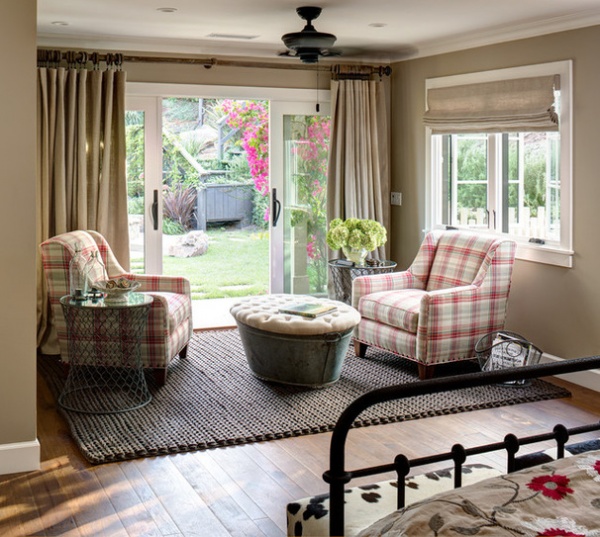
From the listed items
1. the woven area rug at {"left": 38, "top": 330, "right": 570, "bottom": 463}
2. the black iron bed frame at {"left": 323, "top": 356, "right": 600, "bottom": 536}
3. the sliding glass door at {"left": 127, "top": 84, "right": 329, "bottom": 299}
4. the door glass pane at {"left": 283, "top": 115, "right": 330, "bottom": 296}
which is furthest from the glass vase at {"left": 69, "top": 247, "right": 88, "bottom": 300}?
the black iron bed frame at {"left": 323, "top": 356, "right": 600, "bottom": 536}

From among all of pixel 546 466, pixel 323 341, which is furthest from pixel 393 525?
pixel 323 341

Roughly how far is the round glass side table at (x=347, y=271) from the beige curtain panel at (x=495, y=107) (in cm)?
121

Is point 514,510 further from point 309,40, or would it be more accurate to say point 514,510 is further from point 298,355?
point 309,40

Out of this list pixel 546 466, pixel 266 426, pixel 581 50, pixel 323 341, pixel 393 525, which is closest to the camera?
pixel 393 525

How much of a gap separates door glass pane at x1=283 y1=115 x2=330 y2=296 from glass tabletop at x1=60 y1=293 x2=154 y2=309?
102 inches

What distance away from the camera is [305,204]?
24.4 ft

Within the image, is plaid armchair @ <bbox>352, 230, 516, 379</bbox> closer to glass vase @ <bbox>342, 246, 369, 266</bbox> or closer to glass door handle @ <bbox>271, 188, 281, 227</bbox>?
glass vase @ <bbox>342, 246, 369, 266</bbox>

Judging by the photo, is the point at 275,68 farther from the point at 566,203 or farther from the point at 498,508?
the point at 498,508

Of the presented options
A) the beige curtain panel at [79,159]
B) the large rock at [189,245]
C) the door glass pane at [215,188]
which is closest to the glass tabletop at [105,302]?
the beige curtain panel at [79,159]

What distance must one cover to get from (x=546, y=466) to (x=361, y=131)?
553 centimetres

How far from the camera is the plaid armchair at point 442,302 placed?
5.41m

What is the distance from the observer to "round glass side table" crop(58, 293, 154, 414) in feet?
16.3

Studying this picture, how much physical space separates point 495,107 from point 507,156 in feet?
1.22

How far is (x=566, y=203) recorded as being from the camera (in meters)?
5.52
